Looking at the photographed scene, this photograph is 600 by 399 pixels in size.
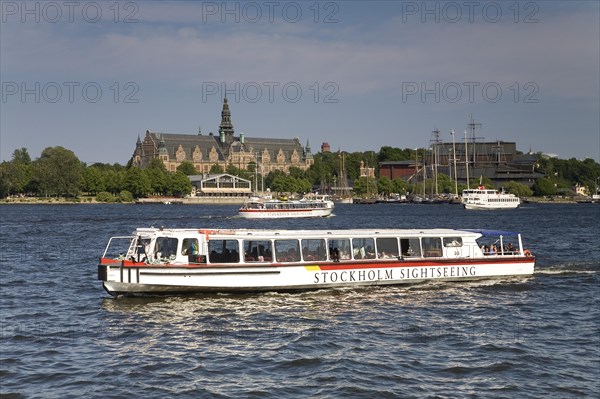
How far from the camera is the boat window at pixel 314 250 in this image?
115 ft

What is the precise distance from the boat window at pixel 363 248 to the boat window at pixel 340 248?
0.33m

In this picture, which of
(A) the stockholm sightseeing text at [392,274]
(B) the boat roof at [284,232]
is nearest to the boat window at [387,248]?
(B) the boat roof at [284,232]

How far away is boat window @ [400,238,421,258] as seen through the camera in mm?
37375

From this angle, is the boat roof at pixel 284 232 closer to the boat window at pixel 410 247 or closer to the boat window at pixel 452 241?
the boat window at pixel 452 241

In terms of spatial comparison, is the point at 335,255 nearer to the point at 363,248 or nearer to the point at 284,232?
the point at 363,248

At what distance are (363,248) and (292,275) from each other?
413 centimetres

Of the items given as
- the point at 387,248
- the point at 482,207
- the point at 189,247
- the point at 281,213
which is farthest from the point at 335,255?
the point at 482,207

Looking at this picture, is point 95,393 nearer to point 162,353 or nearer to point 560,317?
point 162,353

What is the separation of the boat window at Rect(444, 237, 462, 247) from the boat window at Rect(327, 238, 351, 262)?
5.39 meters

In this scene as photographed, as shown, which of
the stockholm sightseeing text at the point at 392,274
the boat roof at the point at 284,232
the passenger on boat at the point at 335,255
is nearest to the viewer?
the boat roof at the point at 284,232

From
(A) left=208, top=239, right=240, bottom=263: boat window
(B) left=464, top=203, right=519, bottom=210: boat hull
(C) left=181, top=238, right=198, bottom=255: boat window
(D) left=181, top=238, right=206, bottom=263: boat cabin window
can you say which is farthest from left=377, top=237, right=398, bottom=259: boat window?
(B) left=464, top=203, right=519, bottom=210: boat hull

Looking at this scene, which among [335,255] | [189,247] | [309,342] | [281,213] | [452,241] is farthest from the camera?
[281,213]

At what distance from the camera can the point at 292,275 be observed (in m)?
34.2

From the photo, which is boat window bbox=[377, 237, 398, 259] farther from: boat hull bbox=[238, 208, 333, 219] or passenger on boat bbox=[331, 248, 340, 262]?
boat hull bbox=[238, 208, 333, 219]
